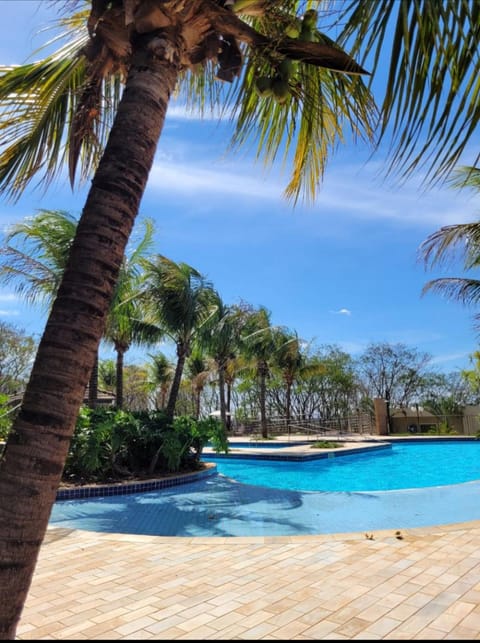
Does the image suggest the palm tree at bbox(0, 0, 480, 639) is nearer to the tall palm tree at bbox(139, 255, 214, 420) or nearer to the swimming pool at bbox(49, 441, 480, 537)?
the swimming pool at bbox(49, 441, 480, 537)

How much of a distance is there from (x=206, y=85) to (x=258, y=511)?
642 cm

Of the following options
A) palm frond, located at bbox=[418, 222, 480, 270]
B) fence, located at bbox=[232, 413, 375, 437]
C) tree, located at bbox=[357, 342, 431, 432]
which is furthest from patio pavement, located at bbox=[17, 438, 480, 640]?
tree, located at bbox=[357, 342, 431, 432]

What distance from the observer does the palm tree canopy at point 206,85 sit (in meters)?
2.33

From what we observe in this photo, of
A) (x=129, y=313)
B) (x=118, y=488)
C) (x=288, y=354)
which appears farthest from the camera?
(x=288, y=354)

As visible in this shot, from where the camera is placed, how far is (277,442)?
67.9 feet

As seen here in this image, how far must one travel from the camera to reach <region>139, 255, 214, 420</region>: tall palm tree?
12562 mm

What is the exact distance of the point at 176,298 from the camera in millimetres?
12594

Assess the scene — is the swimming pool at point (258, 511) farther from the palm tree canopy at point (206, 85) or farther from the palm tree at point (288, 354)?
the palm tree at point (288, 354)

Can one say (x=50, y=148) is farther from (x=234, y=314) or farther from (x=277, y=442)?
(x=277, y=442)

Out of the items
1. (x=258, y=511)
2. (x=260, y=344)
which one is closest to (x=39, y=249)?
(x=258, y=511)

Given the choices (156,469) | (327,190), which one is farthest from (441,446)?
(327,190)

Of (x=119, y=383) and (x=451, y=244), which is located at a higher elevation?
(x=451, y=244)

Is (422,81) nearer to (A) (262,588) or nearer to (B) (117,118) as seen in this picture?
(B) (117,118)

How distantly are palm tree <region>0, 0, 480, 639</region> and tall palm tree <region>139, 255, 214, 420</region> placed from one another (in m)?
8.64
